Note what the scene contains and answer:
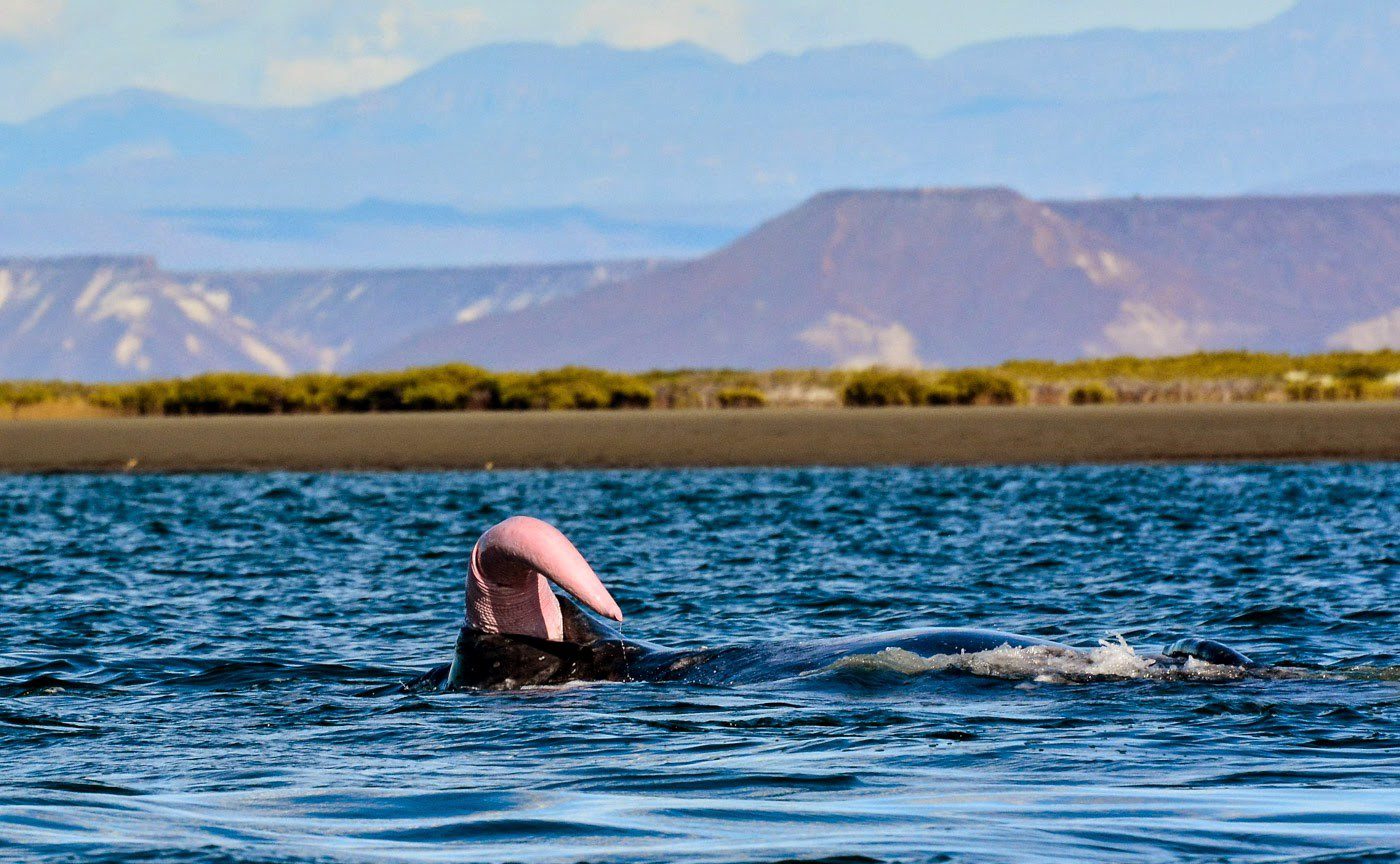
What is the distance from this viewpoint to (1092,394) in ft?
187

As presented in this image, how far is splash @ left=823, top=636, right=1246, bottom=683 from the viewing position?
11109 millimetres

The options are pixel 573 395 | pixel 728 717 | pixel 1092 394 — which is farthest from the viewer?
pixel 1092 394

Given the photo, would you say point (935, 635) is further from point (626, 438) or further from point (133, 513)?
point (626, 438)

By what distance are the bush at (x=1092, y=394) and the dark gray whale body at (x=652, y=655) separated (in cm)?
4490

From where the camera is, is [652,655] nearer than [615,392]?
Yes

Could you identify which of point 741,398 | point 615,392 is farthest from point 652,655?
point 741,398

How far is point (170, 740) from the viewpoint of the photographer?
10.2m

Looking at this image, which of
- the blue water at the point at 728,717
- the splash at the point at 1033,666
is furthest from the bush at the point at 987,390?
the splash at the point at 1033,666

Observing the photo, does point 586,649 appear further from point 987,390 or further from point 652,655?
point 987,390

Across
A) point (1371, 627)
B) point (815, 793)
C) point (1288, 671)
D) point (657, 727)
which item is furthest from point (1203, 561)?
point (815, 793)

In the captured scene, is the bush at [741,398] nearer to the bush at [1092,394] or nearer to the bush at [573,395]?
the bush at [573,395]

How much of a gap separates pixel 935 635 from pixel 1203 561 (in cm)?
882

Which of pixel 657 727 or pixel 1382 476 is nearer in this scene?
pixel 657 727

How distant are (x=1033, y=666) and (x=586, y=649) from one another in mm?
2500
